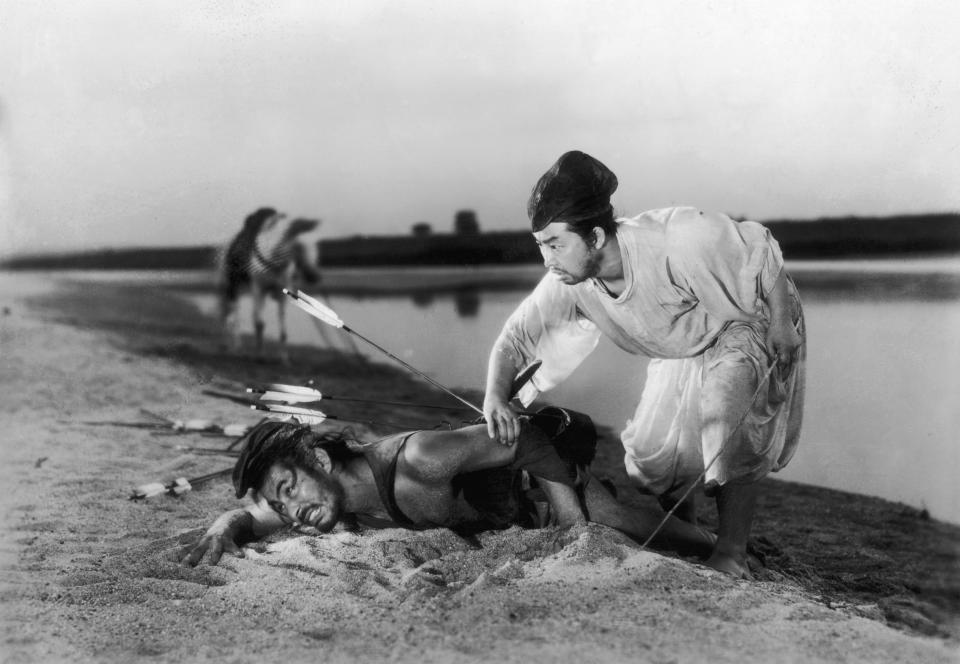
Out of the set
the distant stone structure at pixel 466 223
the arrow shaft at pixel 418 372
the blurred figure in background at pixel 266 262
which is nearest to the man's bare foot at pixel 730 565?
the arrow shaft at pixel 418 372

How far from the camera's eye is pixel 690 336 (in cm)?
281

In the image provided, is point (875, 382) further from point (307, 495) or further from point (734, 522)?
point (307, 495)

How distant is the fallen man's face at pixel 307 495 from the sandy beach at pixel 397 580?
53mm

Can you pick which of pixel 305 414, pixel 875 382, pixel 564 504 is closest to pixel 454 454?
pixel 564 504

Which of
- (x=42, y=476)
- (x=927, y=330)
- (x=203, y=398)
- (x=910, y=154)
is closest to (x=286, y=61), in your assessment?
(x=203, y=398)

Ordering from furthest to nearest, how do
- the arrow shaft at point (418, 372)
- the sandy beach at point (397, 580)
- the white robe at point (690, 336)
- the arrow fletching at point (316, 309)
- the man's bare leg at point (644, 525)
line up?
the arrow fletching at point (316, 309) → the arrow shaft at point (418, 372) → the man's bare leg at point (644, 525) → the white robe at point (690, 336) → the sandy beach at point (397, 580)

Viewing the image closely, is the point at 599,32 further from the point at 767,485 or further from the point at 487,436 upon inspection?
the point at 767,485

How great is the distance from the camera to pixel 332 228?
330 cm

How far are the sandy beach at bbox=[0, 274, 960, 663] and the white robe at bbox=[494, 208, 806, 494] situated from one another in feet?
0.87

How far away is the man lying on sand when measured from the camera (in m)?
2.88

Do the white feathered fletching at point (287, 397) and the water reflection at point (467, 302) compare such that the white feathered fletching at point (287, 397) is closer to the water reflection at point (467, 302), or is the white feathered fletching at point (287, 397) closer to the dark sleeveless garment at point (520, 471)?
the dark sleeveless garment at point (520, 471)

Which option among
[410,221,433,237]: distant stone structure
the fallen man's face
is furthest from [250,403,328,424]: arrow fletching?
[410,221,433,237]: distant stone structure

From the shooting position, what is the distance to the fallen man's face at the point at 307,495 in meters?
2.96

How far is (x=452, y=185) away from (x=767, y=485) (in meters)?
1.43
